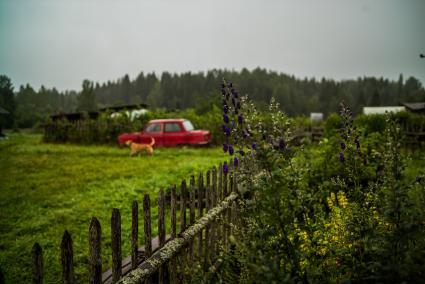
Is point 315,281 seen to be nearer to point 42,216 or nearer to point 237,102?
point 237,102

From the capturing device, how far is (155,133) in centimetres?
1452

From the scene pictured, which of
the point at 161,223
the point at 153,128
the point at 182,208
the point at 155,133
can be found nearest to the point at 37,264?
the point at 161,223

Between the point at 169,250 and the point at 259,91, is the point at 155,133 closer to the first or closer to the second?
the point at 169,250

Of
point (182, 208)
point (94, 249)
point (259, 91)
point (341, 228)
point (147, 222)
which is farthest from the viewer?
point (259, 91)

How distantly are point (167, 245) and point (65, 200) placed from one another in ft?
15.8

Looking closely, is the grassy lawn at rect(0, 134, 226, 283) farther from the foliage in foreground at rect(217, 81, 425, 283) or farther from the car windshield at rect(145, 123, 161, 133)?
the car windshield at rect(145, 123, 161, 133)

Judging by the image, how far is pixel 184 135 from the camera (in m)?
14.3

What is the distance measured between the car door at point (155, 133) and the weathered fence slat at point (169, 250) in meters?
11.4

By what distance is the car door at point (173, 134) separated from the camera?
14.4 meters

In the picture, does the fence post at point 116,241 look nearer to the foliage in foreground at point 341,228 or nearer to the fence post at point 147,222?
the fence post at point 147,222

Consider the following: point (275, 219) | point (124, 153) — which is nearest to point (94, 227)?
point (275, 219)

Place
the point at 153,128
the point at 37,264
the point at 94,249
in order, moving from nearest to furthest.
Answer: the point at 37,264
the point at 94,249
the point at 153,128

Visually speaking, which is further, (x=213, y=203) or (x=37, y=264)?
(x=213, y=203)

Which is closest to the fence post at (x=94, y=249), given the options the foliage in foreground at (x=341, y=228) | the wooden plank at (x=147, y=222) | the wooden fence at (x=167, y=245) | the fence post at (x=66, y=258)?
the wooden fence at (x=167, y=245)
